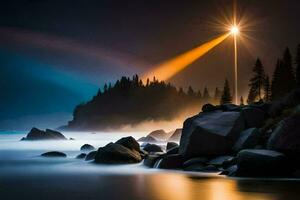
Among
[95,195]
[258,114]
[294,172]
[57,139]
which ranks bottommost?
[95,195]

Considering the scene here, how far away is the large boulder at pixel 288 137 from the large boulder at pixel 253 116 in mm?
8442

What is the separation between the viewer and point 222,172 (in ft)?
118

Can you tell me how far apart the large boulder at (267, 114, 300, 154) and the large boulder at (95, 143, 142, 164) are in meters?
17.9

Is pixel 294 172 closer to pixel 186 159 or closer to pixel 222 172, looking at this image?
pixel 222 172

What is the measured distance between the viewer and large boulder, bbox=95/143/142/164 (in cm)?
4803

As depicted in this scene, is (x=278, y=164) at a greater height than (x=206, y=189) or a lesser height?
greater

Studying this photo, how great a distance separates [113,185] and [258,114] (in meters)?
18.9

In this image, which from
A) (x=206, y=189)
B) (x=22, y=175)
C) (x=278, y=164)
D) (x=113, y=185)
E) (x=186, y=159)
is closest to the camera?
(x=206, y=189)

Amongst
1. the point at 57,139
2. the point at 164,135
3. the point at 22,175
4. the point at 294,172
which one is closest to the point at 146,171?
the point at 22,175

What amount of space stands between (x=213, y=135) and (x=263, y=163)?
8300 mm

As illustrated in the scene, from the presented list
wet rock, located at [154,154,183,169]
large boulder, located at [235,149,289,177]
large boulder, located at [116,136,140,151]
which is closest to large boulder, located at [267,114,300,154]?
large boulder, located at [235,149,289,177]

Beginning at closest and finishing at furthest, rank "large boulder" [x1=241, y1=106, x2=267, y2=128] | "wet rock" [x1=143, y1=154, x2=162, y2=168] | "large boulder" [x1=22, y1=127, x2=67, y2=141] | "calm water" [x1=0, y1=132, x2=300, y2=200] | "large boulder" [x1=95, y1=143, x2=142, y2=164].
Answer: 1. "calm water" [x1=0, y1=132, x2=300, y2=200]
2. "large boulder" [x1=241, y1=106, x2=267, y2=128]
3. "wet rock" [x1=143, y1=154, x2=162, y2=168]
4. "large boulder" [x1=95, y1=143, x2=142, y2=164]
5. "large boulder" [x1=22, y1=127, x2=67, y2=141]

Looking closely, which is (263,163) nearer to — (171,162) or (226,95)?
(171,162)

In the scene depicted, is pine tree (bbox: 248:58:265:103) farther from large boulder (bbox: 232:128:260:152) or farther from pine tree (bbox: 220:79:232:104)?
large boulder (bbox: 232:128:260:152)
